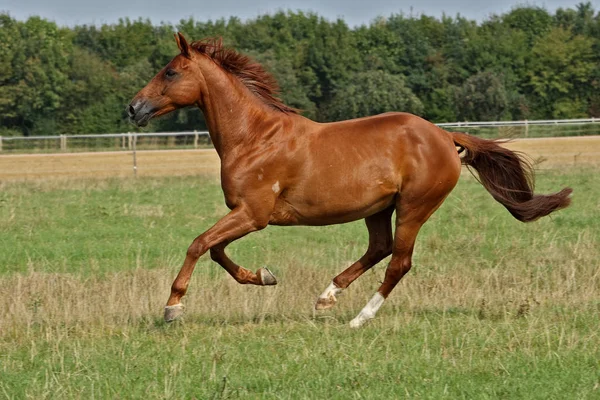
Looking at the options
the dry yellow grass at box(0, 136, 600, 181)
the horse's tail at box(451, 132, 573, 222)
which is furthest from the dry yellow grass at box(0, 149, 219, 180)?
the horse's tail at box(451, 132, 573, 222)

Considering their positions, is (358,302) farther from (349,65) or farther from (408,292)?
(349,65)

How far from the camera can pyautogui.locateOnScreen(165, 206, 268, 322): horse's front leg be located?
737 centimetres

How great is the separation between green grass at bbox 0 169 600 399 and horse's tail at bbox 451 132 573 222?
2.64 feet

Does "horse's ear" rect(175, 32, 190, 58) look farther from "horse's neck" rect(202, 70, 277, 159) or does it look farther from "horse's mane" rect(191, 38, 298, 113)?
"horse's neck" rect(202, 70, 277, 159)

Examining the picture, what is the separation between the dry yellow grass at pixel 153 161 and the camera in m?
26.1

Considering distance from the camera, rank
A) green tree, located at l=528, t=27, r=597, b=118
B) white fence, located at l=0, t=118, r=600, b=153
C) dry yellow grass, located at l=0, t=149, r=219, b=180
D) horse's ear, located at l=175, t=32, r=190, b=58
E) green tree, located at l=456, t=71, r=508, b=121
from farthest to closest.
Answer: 1. green tree, located at l=528, t=27, r=597, b=118
2. green tree, located at l=456, t=71, r=508, b=121
3. white fence, located at l=0, t=118, r=600, b=153
4. dry yellow grass, located at l=0, t=149, r=219, b=180
5. horse's ear, located at l=175, t=32, r=190, b=58

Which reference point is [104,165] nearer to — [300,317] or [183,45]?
[183,45]

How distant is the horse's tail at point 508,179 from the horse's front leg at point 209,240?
2296 millimetres

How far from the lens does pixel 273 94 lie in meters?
8.47

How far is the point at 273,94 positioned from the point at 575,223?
6.96 m

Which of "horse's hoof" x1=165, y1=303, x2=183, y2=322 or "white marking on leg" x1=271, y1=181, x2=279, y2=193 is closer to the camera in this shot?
"horse's hoof" x1=165, y1=303, x2=183, y2=322

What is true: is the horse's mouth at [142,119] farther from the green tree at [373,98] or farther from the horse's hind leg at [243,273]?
the green tree at [373,98]

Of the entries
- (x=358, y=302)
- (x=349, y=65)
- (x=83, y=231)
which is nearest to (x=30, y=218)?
(x=83, y=231)

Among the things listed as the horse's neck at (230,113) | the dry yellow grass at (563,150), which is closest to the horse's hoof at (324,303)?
the horse's neck at (230,113)
